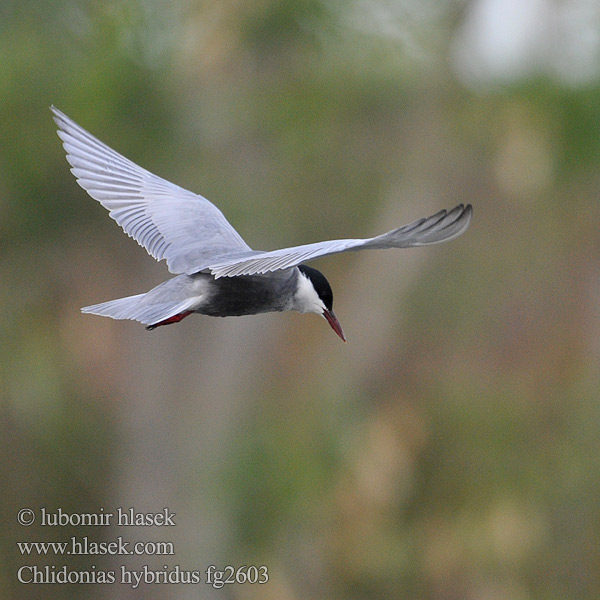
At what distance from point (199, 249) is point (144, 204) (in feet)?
1.30

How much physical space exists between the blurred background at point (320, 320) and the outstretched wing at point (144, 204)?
3508mm

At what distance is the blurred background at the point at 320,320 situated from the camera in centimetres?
827

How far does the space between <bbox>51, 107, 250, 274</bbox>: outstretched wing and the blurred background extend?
11.5 ft

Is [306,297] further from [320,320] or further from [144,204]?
[320,320]

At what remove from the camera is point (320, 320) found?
9.95 meters

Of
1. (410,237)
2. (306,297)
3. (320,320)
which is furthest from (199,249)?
(320,320)

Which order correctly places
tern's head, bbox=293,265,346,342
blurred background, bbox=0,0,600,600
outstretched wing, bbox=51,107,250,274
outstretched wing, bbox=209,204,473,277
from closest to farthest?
outstretched wing, bbox=209,204,473,277
tern's head, bbox=293,265,346,342
outstretched wing, bbox=51,107,250,274
blurred background, bbox=0,0,600,600

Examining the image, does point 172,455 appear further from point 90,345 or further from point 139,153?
point 139,153

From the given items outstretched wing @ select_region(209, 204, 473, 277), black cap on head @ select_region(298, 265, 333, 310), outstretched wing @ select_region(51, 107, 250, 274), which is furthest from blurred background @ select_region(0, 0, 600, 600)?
outstretched wing @ select_region(209, 204, 473, 277)

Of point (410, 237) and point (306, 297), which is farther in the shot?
point (306, 297)

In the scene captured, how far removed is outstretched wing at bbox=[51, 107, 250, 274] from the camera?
409 cm

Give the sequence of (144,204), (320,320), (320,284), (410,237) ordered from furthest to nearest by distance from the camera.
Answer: (320,320) → (144,204) → (320,284) → (410,237)

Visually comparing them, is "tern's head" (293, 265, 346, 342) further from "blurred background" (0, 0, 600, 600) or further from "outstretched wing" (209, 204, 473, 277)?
"blurred background" (0, 0, 600, 600)

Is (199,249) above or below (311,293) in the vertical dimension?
above
